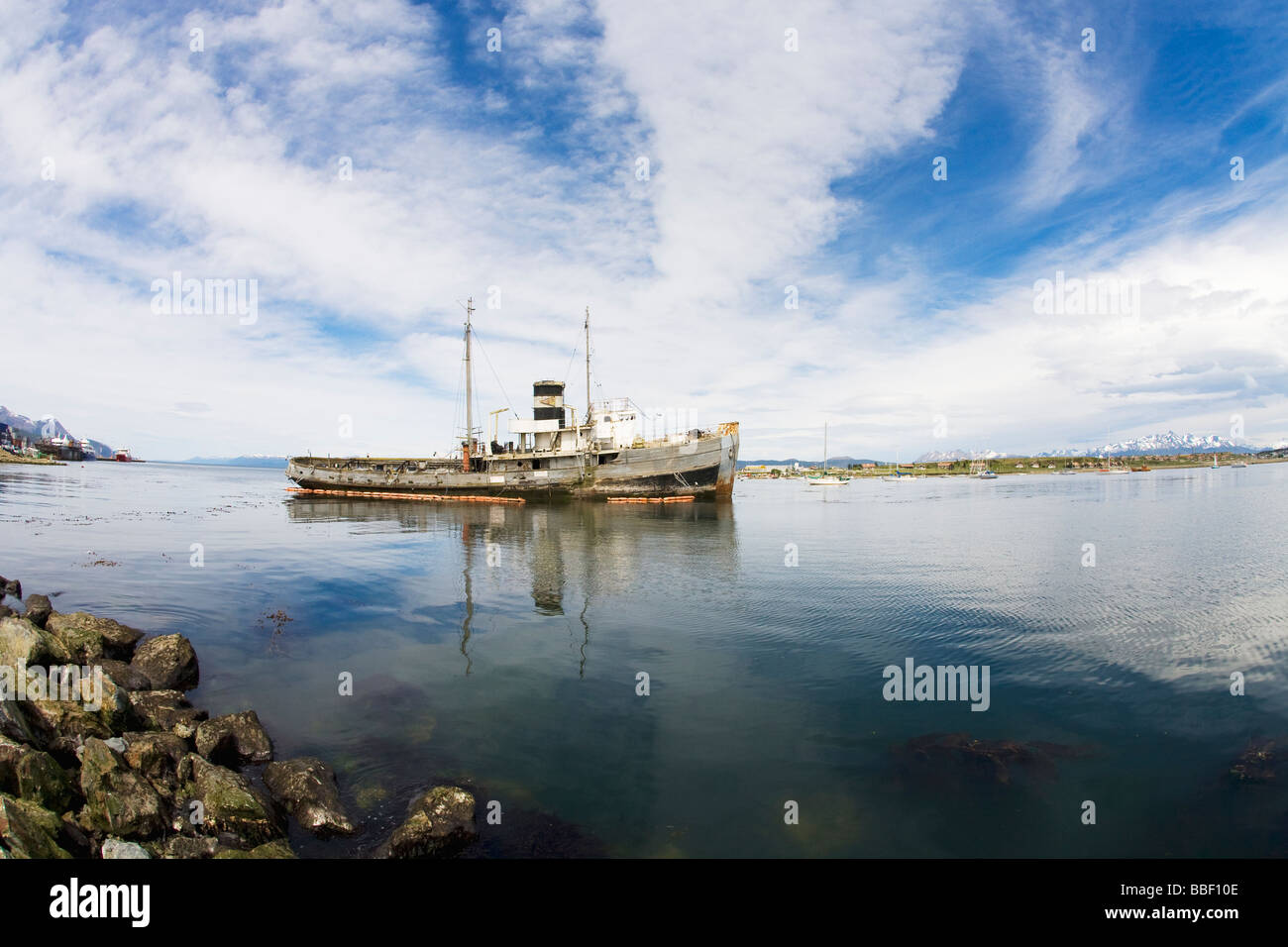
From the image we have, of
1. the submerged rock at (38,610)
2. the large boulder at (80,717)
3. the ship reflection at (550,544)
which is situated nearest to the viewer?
the large boulder at (80,717)

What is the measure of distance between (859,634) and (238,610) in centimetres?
2029

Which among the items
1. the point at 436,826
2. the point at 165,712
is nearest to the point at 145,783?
the point at 165,712

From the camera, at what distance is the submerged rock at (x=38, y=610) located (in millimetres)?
15094

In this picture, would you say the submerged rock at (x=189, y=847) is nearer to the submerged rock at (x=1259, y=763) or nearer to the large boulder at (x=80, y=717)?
the large boulder at (x=80, y=717)

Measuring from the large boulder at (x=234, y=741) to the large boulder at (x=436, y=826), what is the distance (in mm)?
3770

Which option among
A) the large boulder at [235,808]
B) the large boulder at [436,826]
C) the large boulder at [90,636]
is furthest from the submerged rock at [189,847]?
the large boulder at [90,636]

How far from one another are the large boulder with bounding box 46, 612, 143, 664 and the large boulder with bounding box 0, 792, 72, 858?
7.60 m

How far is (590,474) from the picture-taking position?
219 ft

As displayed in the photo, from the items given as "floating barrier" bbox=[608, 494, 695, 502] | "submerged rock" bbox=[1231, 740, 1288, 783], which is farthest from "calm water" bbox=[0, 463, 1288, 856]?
"floating barrier" bbox=[608, 494, 695, 502]

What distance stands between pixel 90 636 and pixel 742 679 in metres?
15.6

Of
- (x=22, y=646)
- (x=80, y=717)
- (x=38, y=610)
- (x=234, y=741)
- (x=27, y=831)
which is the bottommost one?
(x=234, y=741)

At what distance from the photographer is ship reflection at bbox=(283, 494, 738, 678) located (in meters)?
20.2

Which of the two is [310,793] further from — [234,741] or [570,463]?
[570,463]

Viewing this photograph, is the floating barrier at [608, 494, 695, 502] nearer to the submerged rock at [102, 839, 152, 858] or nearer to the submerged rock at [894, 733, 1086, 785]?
the submerged rock at [894, 733, 1086, 785]
